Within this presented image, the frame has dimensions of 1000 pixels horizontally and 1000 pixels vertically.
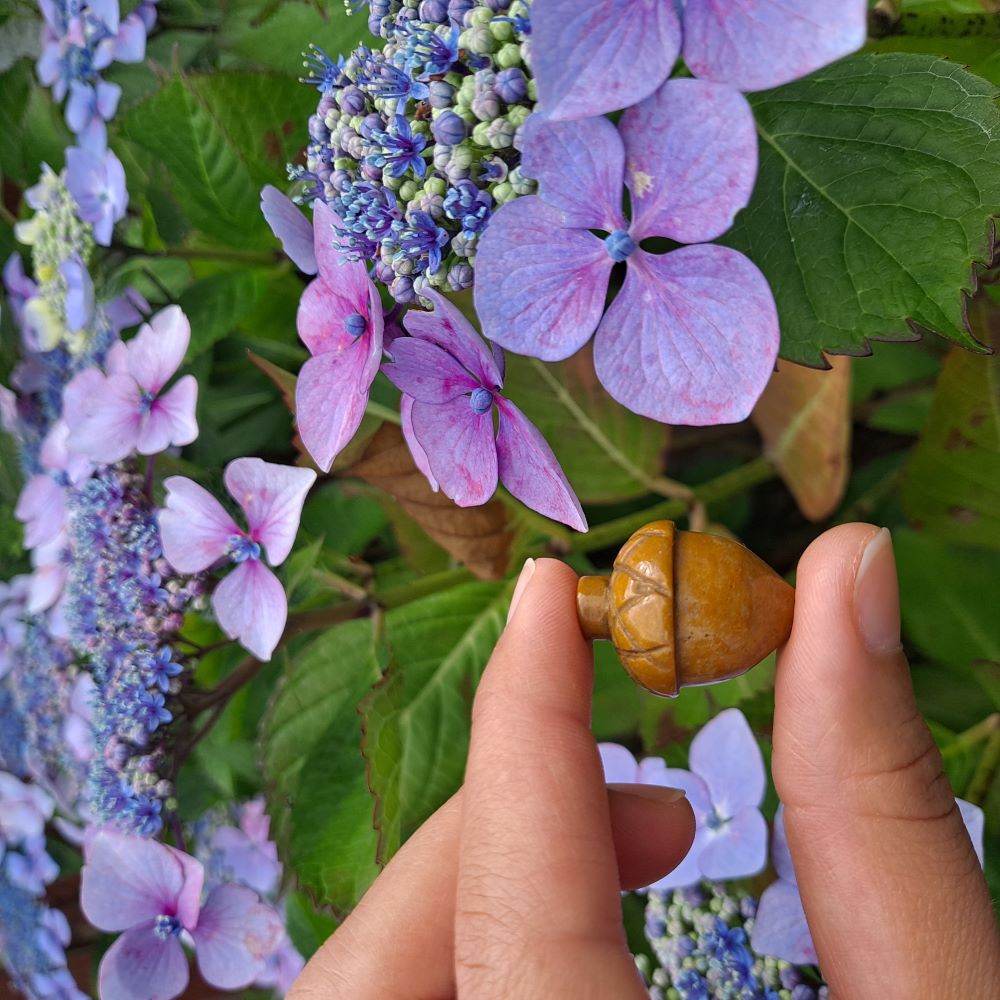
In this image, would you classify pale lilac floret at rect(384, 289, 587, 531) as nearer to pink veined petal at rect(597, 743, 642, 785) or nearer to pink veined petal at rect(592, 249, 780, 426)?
pink veined petal at rect(592, 249, 780, 426)

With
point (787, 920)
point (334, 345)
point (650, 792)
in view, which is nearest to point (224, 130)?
point (334, 345)

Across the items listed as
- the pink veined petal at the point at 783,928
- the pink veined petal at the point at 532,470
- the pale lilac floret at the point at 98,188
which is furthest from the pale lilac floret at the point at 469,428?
the pale lilac floret at the point at 98,188

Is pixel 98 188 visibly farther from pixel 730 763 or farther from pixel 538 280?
pixel 730 763

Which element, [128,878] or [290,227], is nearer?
[290,227]

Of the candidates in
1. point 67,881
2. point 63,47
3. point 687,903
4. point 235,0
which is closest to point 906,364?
point 687,903

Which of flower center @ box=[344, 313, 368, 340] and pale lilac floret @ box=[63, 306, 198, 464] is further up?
flower center @ box=[344, 313, 368, 340]

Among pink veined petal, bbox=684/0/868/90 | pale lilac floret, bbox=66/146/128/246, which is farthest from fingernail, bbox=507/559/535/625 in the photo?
pale lilac floret, bbox=66/146/128/246

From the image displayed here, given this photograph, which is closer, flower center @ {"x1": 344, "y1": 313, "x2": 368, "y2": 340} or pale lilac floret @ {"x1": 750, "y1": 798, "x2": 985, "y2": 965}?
flower center @ {"x1": 344, "y1": 313, "x2": 368, "y2": 340}
